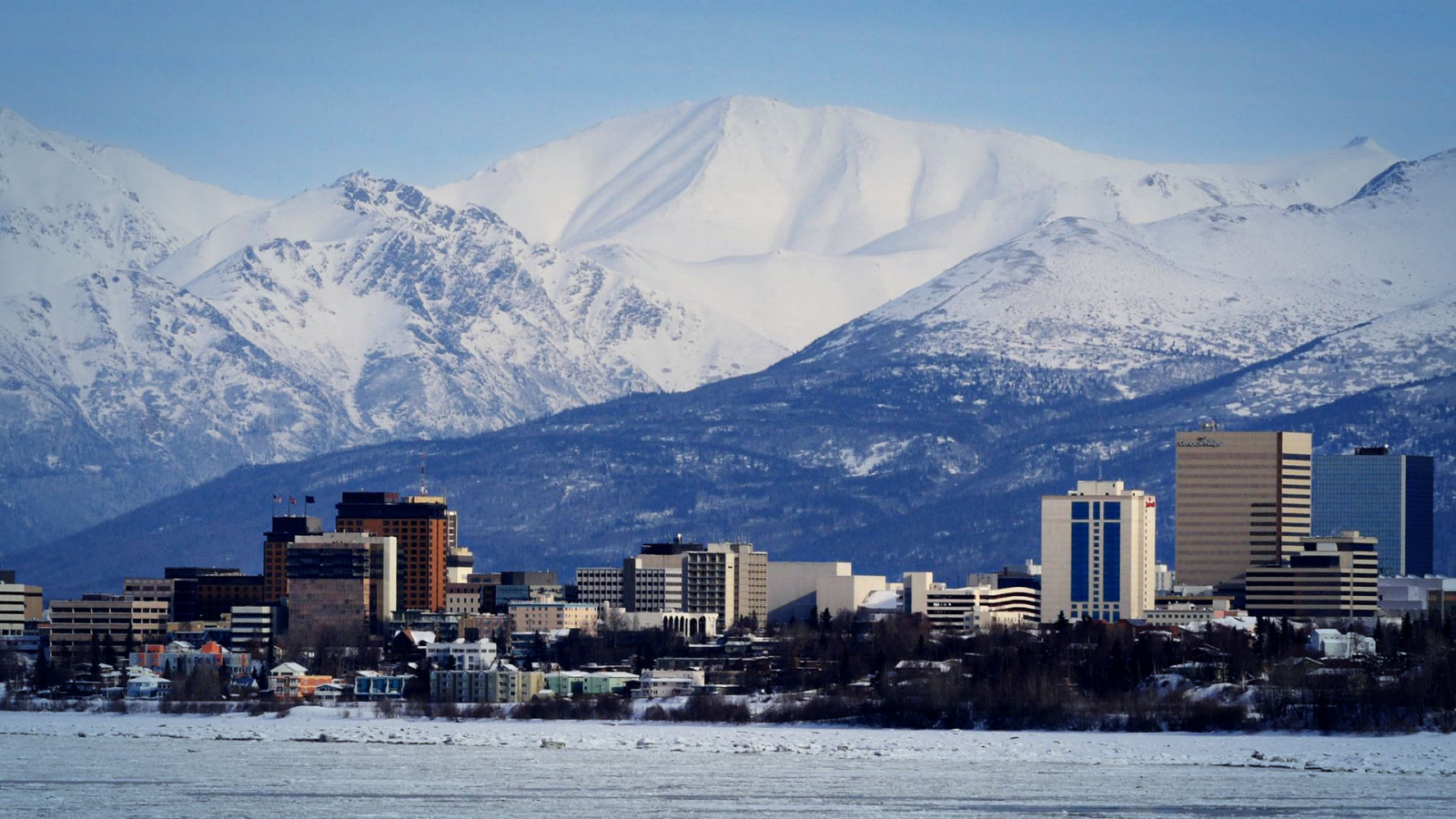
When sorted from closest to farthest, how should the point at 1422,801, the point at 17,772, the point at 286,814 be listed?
1. the point at 286,814
2. the point at 1422,801
3. the point at 17,772

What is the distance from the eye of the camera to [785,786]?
16438 cm

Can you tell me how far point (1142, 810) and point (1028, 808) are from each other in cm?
497

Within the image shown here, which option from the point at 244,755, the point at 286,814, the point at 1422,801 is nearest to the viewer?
the point at 286,814

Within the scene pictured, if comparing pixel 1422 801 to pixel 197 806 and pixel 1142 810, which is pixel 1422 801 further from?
pixel 197 806

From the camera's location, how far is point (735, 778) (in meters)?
169

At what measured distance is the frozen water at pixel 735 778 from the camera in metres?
153

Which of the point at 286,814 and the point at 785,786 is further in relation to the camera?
the point at 785,786

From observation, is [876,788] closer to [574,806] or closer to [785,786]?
[785,786]

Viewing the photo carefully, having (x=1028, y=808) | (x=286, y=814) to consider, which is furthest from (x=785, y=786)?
(x=286, y=814)

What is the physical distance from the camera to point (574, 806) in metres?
152

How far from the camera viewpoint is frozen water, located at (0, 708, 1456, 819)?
152875mm

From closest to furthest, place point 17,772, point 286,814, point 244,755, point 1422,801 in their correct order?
point 286,814 → point 1422,801 → point 17,772 → point 244,755

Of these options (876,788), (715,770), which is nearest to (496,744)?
(715,770)

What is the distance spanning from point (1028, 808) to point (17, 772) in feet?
161
